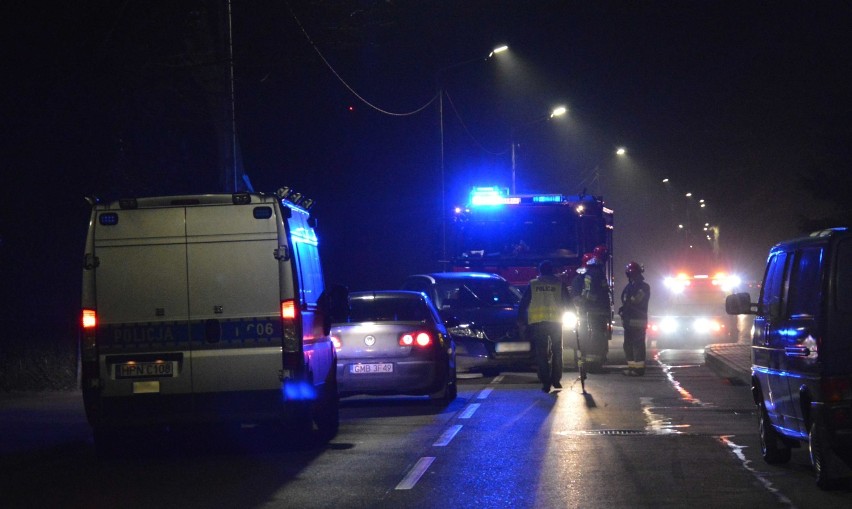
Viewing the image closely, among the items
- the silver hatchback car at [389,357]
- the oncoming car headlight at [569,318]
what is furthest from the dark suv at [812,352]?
the oncoming car headlight at [569,318]

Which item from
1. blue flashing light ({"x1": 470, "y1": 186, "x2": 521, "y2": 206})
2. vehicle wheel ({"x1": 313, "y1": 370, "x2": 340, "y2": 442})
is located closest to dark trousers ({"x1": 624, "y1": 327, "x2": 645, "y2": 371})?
blue flashing light ({"x1": 470, "y1": 186, "x2": 521, "y2": 206})

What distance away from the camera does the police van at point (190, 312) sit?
11656 mm

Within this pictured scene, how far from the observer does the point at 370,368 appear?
15938 millimetres

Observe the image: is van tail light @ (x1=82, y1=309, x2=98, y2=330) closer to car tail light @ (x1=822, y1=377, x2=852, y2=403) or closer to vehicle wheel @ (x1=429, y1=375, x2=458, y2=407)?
vehicle wheel @ (x1=429, y1=375, x2=458, y2=407)

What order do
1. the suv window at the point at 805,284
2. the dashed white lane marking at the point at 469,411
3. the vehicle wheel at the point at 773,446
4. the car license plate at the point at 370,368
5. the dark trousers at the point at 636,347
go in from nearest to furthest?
the suv window at the point at 805,284 < the vehicle wheel at the point at 773,446 < the dashed white lane marking at the point at 469,411 < the car license plate at the point at 370,368 < the dark trousers at the point at 636,347

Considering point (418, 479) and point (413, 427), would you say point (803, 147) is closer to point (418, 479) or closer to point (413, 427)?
point (413, 427)

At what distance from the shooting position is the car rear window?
16.8m

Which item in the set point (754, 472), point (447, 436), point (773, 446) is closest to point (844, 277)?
point (754, 472)

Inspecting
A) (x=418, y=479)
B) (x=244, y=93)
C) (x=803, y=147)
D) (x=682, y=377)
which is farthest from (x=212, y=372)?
(x=803, y=147)

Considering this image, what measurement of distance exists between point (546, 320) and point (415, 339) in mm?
3219

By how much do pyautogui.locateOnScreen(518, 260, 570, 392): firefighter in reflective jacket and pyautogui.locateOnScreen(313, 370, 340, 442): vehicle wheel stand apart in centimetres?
549

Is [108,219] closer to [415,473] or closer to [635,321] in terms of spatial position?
[415,473]

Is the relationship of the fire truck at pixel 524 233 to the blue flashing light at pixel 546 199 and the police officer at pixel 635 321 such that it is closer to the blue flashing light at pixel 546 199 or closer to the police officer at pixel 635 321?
the blue flashing light at pixel 546 199

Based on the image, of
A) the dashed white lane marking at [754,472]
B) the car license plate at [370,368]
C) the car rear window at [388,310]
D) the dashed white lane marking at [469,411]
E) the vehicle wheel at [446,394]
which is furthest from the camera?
the car rear window at [388,310]
